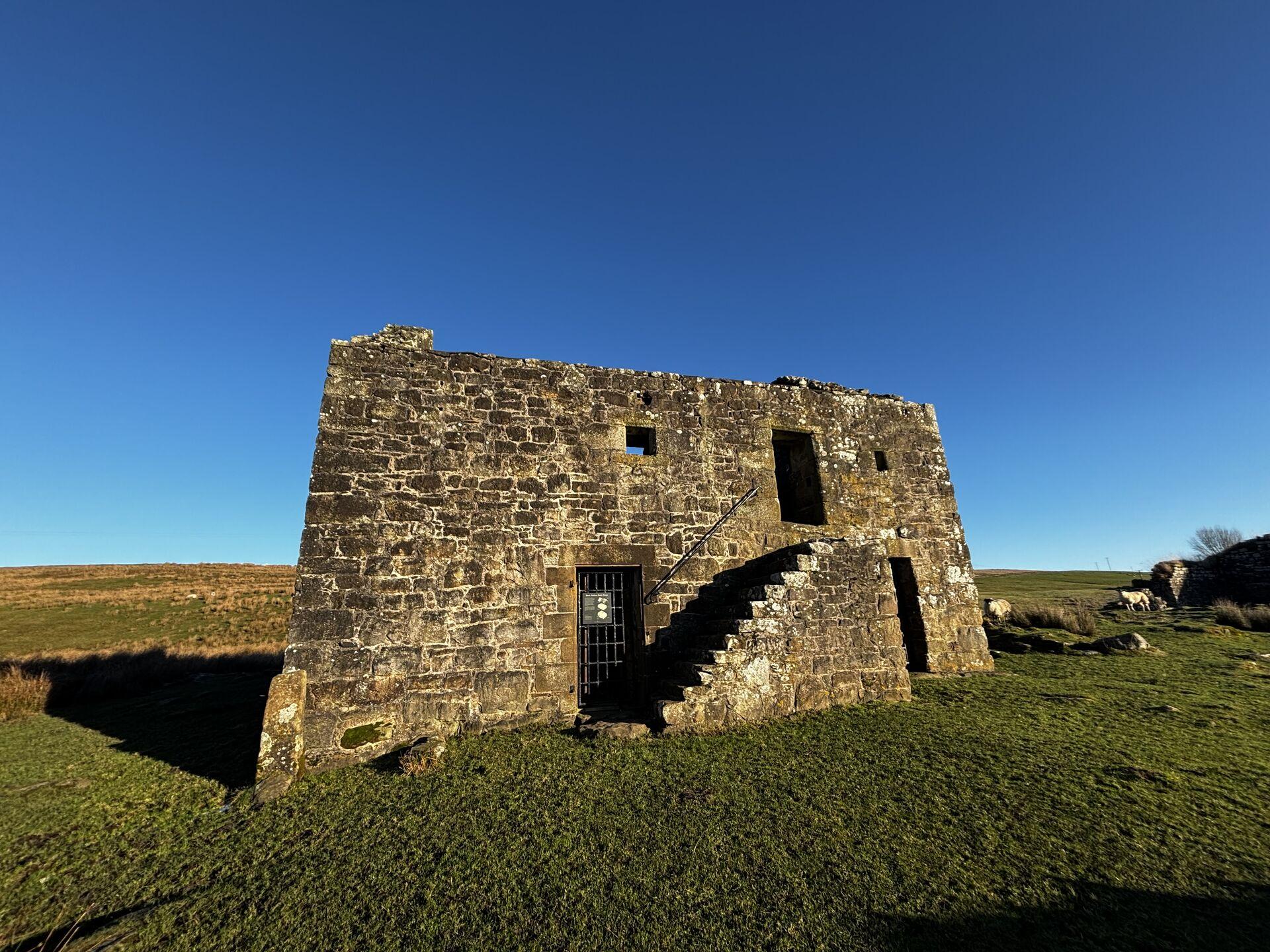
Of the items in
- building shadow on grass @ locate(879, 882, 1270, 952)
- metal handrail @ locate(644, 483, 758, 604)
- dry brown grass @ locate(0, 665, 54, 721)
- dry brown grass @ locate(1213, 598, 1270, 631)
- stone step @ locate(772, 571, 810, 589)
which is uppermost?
metal handrail @ locate(644, 483, 758, 604)

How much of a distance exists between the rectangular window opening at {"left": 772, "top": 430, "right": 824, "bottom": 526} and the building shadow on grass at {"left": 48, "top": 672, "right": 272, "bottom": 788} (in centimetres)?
954

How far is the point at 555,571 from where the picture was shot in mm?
7773

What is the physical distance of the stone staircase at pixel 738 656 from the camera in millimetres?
6426

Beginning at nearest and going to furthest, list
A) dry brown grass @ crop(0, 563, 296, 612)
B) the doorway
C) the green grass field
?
1. the green grass field
2. the doorway
3. dry brown grass @ crop(0, 563, 296, 612)

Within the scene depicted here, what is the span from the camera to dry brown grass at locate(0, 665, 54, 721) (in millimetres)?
9945

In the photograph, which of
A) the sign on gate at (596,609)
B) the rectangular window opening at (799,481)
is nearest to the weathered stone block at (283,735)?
the sign on gate at (596,609)

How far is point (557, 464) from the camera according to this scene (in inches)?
323

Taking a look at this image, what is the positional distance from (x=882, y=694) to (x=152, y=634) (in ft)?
91.3

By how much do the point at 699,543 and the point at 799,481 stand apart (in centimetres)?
326

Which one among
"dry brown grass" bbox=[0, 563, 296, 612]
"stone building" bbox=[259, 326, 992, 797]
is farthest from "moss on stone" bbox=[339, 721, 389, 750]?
"dry brown grass" bbox=[0, 563, 296, 612]

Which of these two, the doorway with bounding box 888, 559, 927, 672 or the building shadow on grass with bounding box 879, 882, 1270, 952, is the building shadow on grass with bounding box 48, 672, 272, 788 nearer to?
the building shadow on grass with bounding box 879, 882, 1270, 952

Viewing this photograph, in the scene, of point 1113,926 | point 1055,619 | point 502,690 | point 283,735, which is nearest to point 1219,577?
point 1055,619

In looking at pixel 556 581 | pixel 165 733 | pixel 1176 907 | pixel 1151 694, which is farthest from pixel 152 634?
pixel 1151 694

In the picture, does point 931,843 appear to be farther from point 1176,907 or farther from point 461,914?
point 461,914
